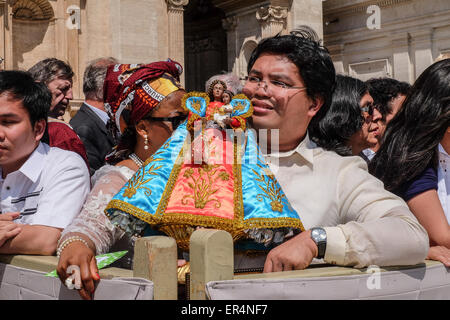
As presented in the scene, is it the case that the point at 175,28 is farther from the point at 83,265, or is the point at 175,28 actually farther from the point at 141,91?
the point at 83,265

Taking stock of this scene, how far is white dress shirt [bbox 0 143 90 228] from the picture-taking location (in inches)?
97.3

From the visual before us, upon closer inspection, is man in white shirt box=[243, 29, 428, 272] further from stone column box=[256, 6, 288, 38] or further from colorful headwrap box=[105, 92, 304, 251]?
stone column box=[256, 6, 288, 38]

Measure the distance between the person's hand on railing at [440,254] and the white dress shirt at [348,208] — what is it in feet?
0.68

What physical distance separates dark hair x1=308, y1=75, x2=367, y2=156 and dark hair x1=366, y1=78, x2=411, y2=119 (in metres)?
1.77

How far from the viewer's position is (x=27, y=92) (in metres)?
2.67

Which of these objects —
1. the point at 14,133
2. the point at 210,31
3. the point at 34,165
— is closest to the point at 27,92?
the point at 14,133

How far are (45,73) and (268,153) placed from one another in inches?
136

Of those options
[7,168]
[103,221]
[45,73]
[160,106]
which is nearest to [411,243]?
[103,221]

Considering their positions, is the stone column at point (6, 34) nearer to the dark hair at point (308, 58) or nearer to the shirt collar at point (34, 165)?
the shirt collar at point (34, 165)

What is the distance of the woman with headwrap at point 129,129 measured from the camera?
7.20ft

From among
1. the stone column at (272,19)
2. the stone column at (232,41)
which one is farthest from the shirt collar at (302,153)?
the stone column at (232,41)

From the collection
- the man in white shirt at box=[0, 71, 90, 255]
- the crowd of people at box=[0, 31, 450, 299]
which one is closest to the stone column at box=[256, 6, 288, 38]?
the crowd of people at box=[0, 31, 450, 299]

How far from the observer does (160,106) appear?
269 centimetres

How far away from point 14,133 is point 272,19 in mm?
11373
